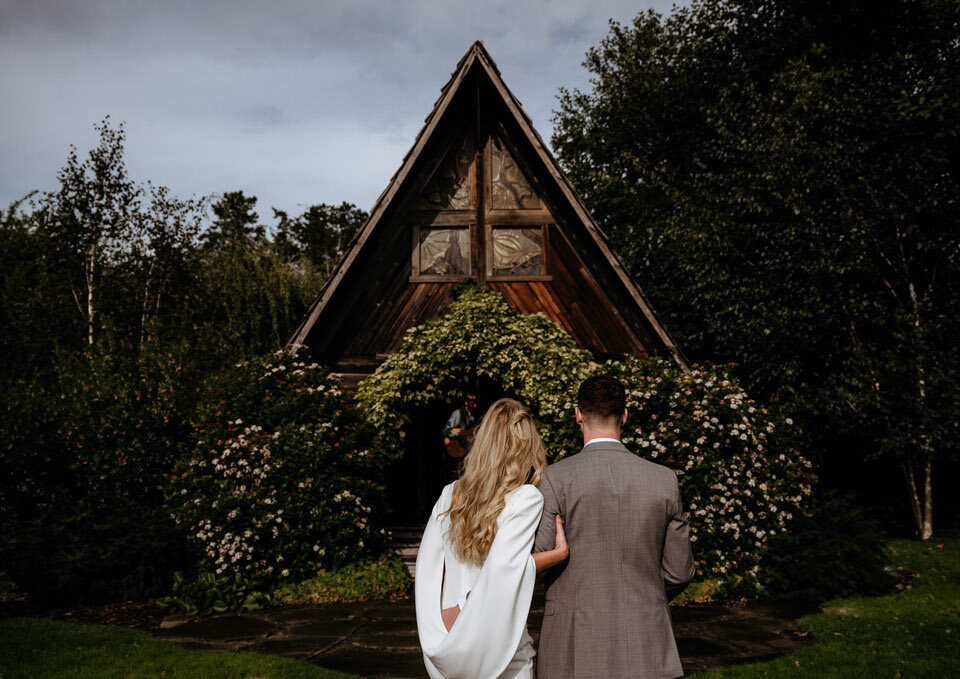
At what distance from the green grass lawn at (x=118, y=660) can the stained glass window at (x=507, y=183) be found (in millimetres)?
7994

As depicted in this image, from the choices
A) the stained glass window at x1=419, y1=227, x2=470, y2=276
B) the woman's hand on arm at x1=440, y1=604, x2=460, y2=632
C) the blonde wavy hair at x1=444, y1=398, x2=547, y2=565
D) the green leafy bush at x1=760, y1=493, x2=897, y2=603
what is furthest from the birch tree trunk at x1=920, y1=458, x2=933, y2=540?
the woman's hand on arm at x1=440, y1=604, x2=460, y2=632

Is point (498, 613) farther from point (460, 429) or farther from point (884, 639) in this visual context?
point (460, 429)

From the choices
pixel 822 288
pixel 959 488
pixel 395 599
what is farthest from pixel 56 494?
pixel 959 488

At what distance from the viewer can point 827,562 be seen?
28.8ft

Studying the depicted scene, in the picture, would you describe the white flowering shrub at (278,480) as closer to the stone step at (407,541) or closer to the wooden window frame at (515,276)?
the stone step at (407,541)

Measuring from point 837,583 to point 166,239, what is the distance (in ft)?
84.7

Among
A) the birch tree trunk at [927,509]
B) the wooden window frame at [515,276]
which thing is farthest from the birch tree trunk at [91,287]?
the birch tree trunk at [927,509]

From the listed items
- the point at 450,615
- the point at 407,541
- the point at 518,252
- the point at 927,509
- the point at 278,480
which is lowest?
the point at 407,541

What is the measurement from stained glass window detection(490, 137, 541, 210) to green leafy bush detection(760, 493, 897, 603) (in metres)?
6.73

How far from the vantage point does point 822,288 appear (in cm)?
1293

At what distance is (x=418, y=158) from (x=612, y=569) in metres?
9.17

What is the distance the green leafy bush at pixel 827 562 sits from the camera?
28.4 ft

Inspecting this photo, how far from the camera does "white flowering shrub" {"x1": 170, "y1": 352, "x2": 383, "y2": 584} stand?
8844 millimetres

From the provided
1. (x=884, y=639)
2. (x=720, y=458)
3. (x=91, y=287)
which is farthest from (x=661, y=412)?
(x=91, y=287)
